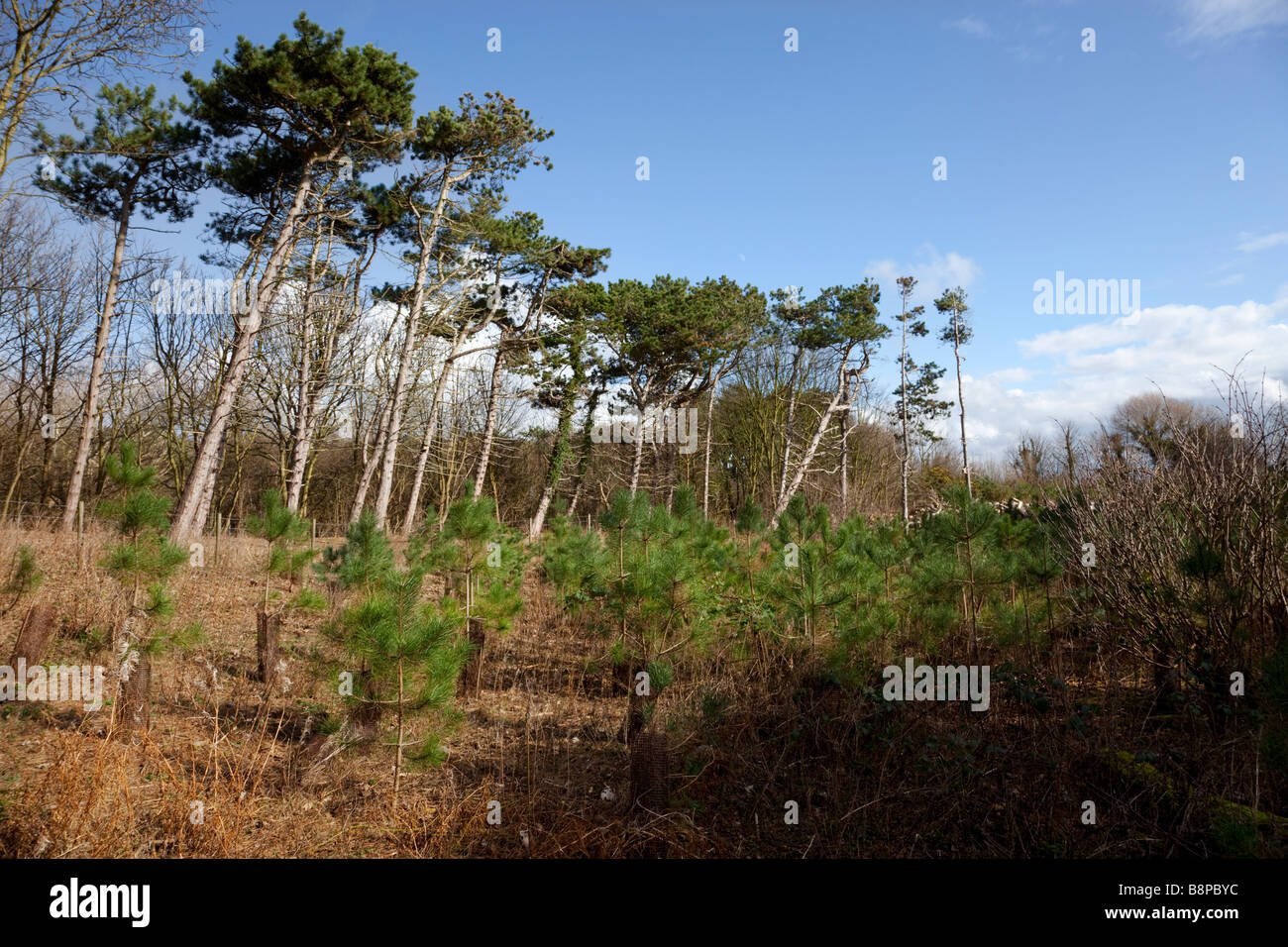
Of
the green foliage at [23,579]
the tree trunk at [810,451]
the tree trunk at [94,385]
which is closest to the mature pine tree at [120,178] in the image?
the tree trunk at [94,385]

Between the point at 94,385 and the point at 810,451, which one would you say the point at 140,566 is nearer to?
the point at 94,385

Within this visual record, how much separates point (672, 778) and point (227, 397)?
10.8 m

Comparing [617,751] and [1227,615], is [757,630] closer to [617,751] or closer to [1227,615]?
[617,751]

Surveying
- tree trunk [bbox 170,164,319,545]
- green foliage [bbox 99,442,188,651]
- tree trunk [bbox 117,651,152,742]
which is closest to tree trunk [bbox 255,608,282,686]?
green foliage [bbox 99,442,188,651]

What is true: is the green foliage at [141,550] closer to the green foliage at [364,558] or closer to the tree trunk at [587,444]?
the green foliage at [364,558]

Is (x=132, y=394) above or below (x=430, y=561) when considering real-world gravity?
above

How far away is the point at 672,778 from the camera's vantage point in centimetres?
461

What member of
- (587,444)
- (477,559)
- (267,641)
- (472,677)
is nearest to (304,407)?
(477,559)

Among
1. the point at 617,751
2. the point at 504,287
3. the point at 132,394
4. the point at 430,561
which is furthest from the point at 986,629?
the point at 132,394

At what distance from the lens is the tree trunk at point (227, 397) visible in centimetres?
1138

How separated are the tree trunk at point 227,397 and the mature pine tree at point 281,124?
18 mm

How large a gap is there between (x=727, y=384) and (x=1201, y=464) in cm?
2252

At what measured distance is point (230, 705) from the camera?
5809 mm

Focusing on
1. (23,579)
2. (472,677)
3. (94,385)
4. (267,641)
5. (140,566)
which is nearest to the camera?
(140,566)
